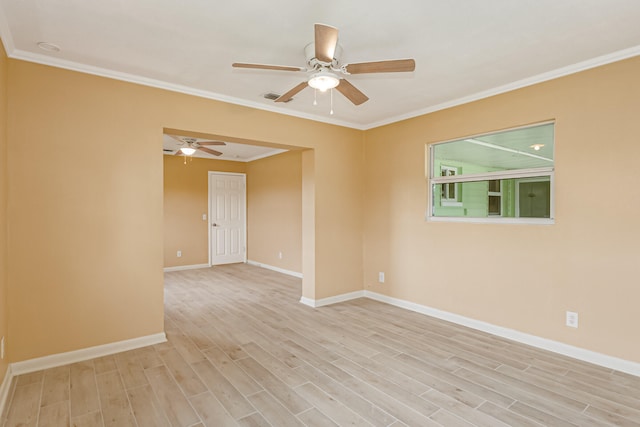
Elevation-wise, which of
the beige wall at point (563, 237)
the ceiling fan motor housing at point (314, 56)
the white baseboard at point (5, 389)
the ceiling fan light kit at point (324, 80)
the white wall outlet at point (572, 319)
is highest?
the ceiling fan motor housing at point (314, 56)

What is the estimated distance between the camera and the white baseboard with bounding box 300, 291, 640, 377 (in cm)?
278

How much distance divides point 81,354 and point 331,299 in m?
2.92

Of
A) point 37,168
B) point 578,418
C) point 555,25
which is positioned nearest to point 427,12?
point 555,25

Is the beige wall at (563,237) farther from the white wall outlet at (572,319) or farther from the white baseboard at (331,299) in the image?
the white baseboard at (331,299)

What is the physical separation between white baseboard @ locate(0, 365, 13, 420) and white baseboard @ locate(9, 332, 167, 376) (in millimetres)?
98

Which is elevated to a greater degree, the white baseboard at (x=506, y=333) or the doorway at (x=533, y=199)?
the doorway at (x=533, y=199)

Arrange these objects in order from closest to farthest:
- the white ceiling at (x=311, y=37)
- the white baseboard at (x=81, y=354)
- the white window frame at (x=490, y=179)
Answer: the white ceiling at (x=311, y=37)
the white baseboard at (x=81, y=354)
the white window frame at (x=490, y=179)

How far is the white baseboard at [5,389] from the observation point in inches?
88.8

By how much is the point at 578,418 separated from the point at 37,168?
4.52 m

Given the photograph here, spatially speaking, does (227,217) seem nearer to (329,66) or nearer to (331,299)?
(331,299)

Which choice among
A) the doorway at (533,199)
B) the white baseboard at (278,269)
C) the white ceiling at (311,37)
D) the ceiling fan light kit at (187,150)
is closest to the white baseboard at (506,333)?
the doorway at (533,199)

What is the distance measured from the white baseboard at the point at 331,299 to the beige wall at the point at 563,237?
0.96 metres

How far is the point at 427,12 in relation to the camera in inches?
85.8

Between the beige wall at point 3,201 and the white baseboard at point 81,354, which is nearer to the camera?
the beige wall at point 3,201
